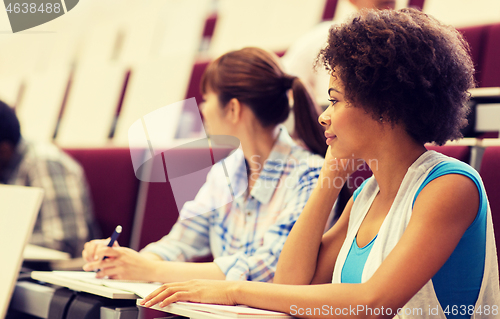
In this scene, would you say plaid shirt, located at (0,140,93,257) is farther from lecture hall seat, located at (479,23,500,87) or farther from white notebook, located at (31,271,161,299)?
lecture hall seat, located at (479,23,500,87)

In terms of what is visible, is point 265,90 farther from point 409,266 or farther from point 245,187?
point 409,266

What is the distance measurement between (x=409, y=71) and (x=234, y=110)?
39 centimetres

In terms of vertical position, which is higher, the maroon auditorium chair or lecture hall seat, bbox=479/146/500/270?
the maroon auditorium chair

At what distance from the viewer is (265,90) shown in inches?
31.3

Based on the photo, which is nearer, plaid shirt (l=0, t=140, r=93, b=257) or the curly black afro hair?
the curly black afro hair

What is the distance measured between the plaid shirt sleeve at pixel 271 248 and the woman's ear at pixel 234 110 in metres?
0.17

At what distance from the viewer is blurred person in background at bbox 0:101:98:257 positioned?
1.08m

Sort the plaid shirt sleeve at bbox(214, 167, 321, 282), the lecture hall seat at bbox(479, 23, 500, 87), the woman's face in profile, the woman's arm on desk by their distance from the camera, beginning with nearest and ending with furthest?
the woman's arm on desk → the woman's face in profile → the plaid shirt sleeve at bbox(214, 167, 321, 282) → the lecture hall seat at bbox(479, 23, 500, 87)

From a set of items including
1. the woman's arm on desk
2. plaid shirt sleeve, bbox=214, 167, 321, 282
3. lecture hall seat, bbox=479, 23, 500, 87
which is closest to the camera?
the woman's arm on desk

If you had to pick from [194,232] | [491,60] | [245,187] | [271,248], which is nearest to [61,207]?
[194,232]

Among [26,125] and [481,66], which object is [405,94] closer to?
[481,66]

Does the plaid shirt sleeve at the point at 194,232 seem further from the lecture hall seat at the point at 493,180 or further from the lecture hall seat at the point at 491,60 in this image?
the lecture hall seat at the point at 491,60

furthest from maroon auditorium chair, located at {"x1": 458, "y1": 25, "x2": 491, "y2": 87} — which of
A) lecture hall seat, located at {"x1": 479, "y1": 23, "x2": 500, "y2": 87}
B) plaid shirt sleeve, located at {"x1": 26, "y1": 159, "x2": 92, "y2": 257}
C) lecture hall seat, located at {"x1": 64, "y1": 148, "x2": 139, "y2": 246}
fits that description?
plaid shirt sleeve, located at {"x1": 26, "y1": 159, "x2": 92, "y2": 257}

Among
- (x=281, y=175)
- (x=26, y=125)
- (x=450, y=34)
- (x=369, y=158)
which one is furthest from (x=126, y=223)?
(x=26, y=125)
